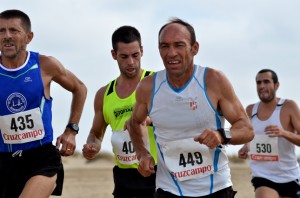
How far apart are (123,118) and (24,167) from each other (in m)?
1.42

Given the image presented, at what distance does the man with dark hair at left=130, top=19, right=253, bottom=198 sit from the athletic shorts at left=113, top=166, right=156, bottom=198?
1.63 metres

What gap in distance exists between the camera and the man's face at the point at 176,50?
7.68 meters

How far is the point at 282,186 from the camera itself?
1232 centimetres

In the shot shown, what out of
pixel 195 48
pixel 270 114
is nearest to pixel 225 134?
pixel 195 48

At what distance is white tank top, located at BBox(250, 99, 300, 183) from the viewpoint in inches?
487

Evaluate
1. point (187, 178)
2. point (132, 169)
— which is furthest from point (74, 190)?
point (187, 178)

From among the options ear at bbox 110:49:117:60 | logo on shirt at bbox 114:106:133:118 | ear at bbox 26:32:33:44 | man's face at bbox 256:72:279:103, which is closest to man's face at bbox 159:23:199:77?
ear at bbox 26:32:33:44

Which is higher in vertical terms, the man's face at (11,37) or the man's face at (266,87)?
the man's face at (11,37)

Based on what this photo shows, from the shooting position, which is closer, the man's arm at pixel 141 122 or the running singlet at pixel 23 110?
the man's arm at pixel 141 122

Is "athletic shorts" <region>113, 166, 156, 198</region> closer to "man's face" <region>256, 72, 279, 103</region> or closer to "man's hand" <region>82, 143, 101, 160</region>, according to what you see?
"man's hand" <region>82, 143, 101, 160</region>

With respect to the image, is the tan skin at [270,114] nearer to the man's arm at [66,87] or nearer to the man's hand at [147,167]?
the man's arm at [66,87]

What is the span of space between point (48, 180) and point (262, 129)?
4808mm

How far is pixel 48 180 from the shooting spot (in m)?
8.48

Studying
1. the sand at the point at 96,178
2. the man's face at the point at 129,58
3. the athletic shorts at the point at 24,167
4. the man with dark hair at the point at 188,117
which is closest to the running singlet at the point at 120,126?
the man's face at the point at 129,58
